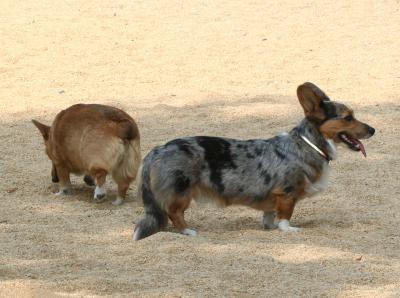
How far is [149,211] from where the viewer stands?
754 cm

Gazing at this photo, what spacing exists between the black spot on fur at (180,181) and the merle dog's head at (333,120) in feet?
3.54

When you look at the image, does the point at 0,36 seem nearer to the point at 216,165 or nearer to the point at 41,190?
the point at 41,190

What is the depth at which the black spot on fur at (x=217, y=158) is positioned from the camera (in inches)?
300

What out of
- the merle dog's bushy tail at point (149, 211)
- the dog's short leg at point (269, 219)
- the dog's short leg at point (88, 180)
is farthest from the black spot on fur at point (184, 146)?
the dog's short leg at point (88, 180)

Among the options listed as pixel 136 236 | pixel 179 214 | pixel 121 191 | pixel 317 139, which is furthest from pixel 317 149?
pixel 121 191

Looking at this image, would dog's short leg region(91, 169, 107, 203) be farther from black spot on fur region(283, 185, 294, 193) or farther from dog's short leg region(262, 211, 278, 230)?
black spot on fur region(283, 185, 294, 193)

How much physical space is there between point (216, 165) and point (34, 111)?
4.76 metres

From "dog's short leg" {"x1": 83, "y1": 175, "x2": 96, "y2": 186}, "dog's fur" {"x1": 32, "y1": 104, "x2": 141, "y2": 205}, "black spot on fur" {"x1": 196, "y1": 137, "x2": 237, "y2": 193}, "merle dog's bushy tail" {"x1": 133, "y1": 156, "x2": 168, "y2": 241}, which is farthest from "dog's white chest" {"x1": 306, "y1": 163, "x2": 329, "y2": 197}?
"dog's short leg" {"x1": 83, "y1": 175, "x2": 96, "y2": 186}

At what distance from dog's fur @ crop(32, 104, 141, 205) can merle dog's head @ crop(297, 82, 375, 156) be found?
1681mm

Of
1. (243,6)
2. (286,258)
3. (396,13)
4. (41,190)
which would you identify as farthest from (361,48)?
(286,258)

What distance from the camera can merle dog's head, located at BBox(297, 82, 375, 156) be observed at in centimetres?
773

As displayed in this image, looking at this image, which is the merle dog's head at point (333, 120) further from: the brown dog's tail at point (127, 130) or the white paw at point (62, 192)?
the white paw at point (62, 192)

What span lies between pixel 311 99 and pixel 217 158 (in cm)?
85

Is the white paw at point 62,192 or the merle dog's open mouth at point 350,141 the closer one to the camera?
the merle dog's open mouth at point 350,141
